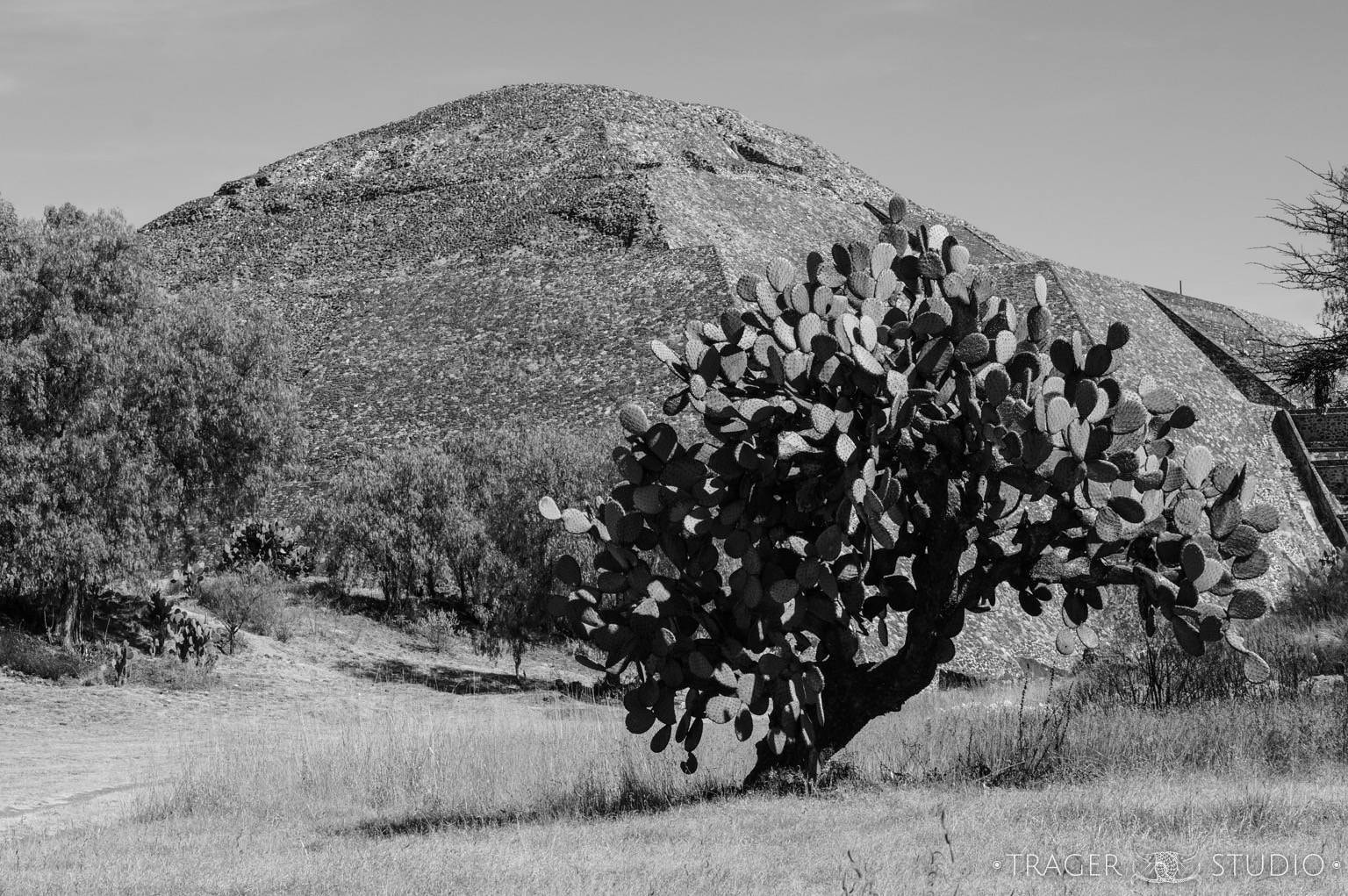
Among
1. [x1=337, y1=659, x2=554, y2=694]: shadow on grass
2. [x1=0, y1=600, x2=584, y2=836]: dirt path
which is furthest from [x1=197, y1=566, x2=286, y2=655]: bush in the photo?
[x1=337, y1=659, x2=554, y2=694]: shadow on grass

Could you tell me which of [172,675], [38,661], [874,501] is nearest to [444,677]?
[172,675]

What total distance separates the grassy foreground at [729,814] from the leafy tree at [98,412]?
6.97m

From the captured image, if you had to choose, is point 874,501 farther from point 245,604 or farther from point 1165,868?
point 245,604

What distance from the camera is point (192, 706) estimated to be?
16.9 meters

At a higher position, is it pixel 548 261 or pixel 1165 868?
pixel 548 261

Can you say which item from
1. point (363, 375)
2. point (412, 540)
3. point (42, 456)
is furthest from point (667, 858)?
point (363, 375)

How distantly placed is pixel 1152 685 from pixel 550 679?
1147 cm

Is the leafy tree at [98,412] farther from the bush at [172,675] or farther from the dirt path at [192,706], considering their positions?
the dirt path at [192,706]

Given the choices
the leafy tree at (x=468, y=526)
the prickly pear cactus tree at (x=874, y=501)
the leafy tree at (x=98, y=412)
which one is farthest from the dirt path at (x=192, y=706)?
the prickly pear cactus tree at (x=874, y=501)

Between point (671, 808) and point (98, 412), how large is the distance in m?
12.1

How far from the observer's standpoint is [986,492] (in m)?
8.38

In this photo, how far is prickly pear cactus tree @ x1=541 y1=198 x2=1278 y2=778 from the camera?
7.89 m

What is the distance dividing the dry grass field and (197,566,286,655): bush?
7.38 m

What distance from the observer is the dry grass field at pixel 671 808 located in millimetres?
6234
